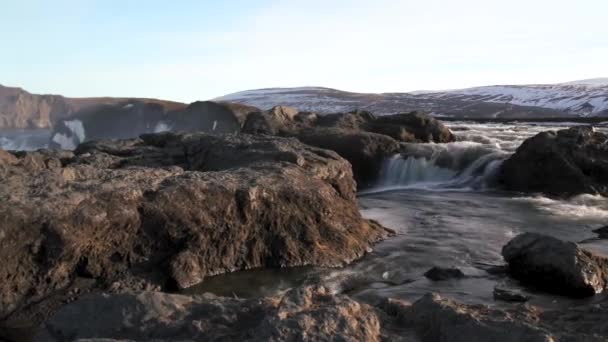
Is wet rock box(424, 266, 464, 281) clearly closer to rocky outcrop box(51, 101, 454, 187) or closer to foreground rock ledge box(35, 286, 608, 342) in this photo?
foreground rock ledge box(35, 286, 608, 342)

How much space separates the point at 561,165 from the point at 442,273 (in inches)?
523

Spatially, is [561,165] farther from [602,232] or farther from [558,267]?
[558,267]

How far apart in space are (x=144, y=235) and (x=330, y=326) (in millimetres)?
5822

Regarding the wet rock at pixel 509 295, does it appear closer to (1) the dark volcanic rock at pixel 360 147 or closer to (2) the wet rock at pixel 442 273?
(2) the wet rock at pixel 442 273

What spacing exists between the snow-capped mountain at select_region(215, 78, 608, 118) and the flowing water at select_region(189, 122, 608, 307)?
7711cm

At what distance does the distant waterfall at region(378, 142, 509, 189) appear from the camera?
75.9ft

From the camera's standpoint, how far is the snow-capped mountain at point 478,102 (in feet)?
348

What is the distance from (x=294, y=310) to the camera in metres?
4.13

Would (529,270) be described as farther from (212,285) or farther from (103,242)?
(103,242)

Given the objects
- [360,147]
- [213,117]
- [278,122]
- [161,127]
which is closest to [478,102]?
[161,127]

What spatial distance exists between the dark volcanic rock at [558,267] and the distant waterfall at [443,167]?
42.6ft

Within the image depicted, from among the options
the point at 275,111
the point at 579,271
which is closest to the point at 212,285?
the point at 579,271

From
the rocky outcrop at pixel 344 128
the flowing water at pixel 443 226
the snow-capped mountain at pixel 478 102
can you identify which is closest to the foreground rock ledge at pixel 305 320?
the flowing water at pixel 443 226

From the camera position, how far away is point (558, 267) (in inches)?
352
